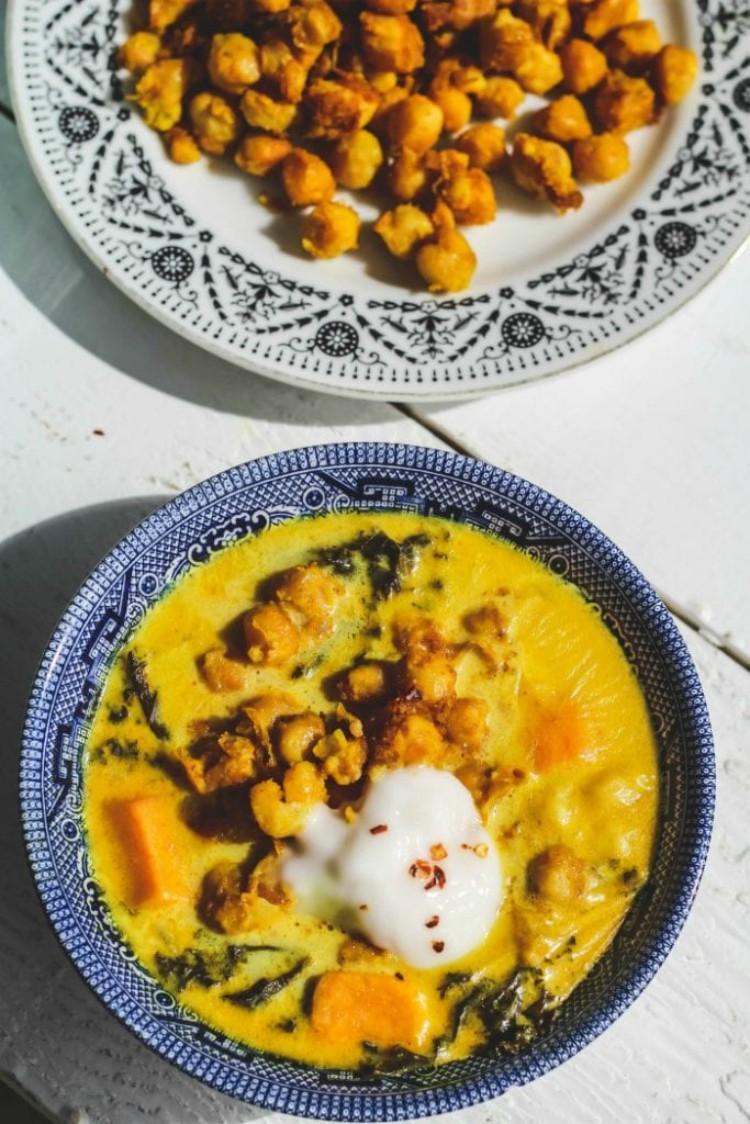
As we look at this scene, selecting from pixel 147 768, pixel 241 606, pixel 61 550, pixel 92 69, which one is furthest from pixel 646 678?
pixel 92 69

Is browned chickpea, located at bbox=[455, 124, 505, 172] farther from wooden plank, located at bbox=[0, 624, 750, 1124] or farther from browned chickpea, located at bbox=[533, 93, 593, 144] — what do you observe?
wooden plank, located at bbox=[0, 624, 750, 1124]

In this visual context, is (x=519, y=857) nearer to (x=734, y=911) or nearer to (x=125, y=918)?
(x=734, y=911)

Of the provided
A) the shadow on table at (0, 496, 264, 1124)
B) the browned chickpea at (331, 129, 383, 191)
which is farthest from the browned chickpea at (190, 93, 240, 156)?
the shadow on table at (0, 496, 264, 1124)

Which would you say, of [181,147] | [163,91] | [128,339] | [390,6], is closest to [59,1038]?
[128,339]

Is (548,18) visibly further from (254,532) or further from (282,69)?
(254,532)

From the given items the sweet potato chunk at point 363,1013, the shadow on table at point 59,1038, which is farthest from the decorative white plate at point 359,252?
the sweet potato chunk at point 363,1013

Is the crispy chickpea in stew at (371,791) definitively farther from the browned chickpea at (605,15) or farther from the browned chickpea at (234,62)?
the browned chickpea at (605,15)
